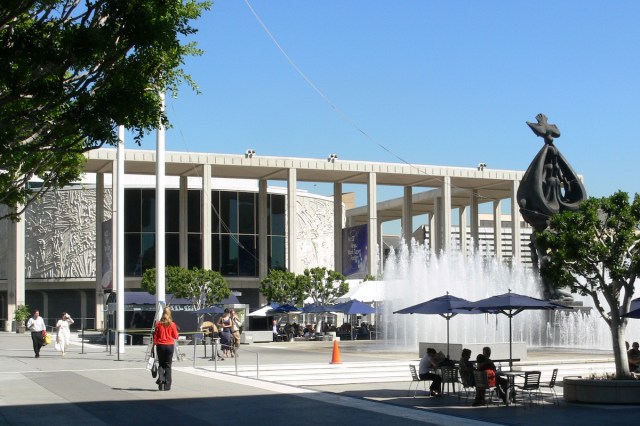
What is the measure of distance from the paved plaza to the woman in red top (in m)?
0.31

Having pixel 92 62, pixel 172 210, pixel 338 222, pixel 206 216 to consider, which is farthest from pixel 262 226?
pixel 92 62

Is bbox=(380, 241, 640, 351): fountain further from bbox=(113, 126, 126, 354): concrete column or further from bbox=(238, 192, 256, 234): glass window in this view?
bbox=(238, 192, 256, 234): glass window

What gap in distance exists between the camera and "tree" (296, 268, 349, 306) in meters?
57.8

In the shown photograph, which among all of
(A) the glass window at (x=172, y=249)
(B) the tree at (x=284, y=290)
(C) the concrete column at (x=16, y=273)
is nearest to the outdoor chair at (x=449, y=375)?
(B) the tree at (x=284, y=290)

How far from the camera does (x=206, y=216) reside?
69125mm

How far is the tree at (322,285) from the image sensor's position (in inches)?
2274

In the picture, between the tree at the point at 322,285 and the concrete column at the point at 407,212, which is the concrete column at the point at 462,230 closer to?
the concrete column at the point at 407,212

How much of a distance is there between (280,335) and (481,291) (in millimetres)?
13357

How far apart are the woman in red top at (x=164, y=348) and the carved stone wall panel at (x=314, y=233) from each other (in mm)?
62715

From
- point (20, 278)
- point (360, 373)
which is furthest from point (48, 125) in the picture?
point (20, 278)

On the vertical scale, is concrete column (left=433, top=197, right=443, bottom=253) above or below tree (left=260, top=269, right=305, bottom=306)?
above

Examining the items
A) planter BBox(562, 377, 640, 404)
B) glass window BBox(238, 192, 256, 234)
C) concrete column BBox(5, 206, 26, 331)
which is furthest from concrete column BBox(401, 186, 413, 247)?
planter BBox(562, 377, 640, 404)

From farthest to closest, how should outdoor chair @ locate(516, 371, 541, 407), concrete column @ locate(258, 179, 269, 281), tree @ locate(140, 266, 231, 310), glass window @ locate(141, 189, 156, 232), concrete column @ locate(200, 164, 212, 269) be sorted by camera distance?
glass window @ locate(141, 189, 156, 232) < concrete column @ locate(258, 179, 269, 281) < concrete column @ locate(200, 164, 212, 269) < tree @ locate(140, 266, 231, 310) < outdoor chair @ locate(516, 371, 541, 407)

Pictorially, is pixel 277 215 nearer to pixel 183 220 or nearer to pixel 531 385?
pixel 183 220
